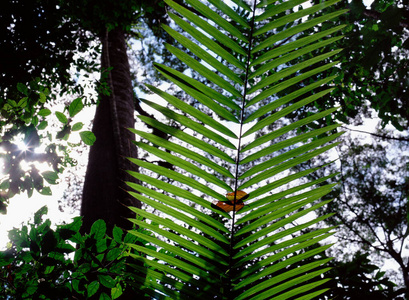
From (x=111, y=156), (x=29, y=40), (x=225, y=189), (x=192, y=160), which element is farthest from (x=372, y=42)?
(x=29, y=40)

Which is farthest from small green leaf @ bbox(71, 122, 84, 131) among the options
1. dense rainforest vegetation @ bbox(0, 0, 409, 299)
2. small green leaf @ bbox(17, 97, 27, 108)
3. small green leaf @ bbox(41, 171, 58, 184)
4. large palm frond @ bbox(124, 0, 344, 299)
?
large palm frond @ bbox(124, 0, 344, 299)

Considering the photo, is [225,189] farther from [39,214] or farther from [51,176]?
[51,176]

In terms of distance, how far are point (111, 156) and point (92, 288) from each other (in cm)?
194

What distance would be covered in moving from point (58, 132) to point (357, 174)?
29.8 ft

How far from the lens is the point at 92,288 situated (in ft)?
2.56

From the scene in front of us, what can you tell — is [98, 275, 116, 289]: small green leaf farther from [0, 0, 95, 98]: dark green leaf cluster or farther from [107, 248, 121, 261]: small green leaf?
[0, 0, 95, 98]: dark green leaf cluster

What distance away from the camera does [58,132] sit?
128 centimetres

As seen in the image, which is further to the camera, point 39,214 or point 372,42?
point 372,42

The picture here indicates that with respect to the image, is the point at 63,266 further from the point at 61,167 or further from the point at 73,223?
the point at 61,167

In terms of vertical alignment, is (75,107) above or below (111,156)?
below

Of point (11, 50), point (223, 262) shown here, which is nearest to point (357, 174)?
point (11, 50)

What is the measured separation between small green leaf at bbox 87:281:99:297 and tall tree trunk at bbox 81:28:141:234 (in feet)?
2.70

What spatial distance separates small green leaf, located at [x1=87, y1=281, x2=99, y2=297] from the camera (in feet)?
2.55

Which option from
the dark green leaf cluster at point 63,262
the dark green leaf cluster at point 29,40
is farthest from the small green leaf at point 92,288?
the dark green leaf cluster at point 29,40
